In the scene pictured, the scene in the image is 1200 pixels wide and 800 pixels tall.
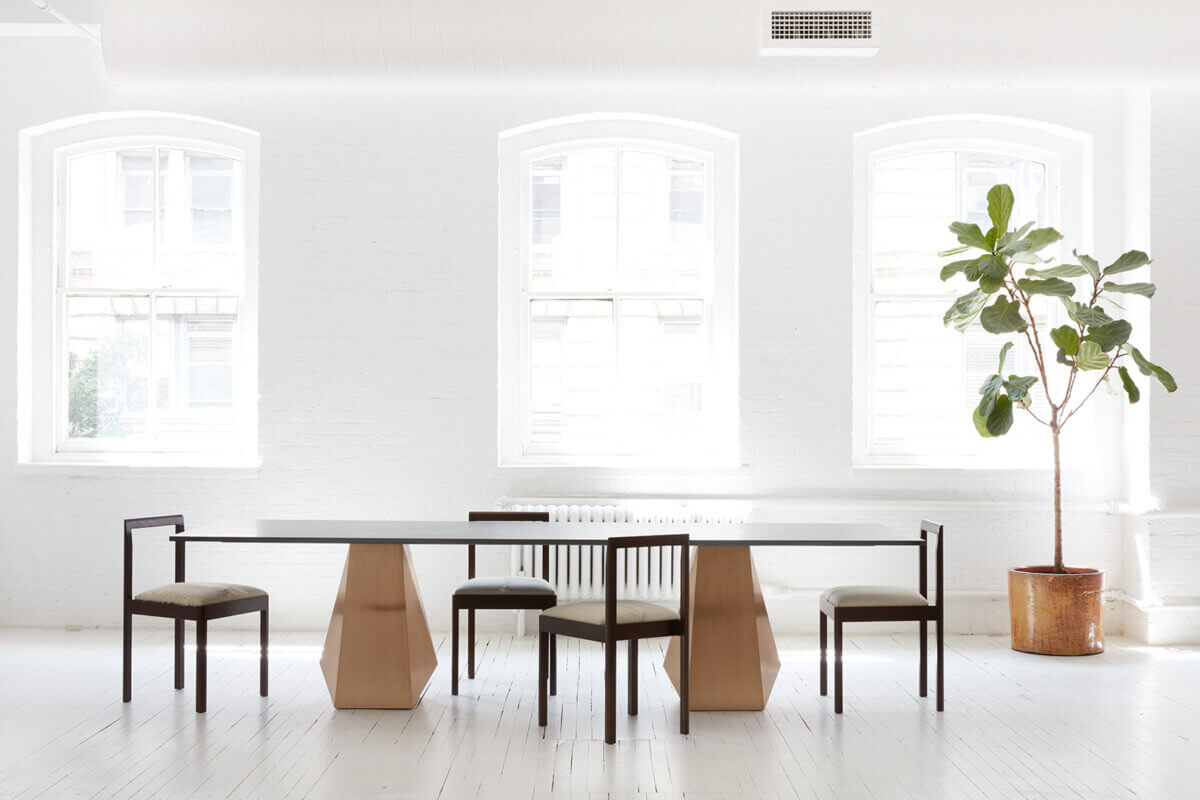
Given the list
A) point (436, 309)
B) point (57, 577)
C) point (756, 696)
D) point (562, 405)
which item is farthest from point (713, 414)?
point (57, 577)

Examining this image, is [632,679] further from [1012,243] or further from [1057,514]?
[1012,243]

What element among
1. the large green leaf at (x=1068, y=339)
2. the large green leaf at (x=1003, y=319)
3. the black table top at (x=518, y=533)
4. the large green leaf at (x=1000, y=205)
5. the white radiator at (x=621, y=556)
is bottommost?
the white radiator at (x=621, y=556)

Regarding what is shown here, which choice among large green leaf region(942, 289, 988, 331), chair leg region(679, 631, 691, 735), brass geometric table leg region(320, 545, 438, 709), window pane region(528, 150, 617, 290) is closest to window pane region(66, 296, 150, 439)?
window pane region(528, 150, 617, 290)

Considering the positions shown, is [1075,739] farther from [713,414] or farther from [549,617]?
[713,414]

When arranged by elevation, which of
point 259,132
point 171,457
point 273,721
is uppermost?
point 259,132

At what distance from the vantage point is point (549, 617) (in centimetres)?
436

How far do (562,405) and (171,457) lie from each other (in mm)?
2482

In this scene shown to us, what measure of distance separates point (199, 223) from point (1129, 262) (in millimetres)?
5540

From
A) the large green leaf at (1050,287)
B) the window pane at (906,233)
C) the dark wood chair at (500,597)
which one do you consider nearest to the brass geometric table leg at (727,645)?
the dark wood chair at (500,597)

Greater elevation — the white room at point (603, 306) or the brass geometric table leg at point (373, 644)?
the white room at point (603, 306)

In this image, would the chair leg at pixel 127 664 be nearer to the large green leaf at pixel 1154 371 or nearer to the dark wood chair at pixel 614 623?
the dark wood chair at pixel 614 623

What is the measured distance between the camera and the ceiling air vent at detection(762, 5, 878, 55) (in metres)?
5.82

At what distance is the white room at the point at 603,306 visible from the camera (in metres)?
5.90

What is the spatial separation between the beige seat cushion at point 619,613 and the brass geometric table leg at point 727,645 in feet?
0.98
